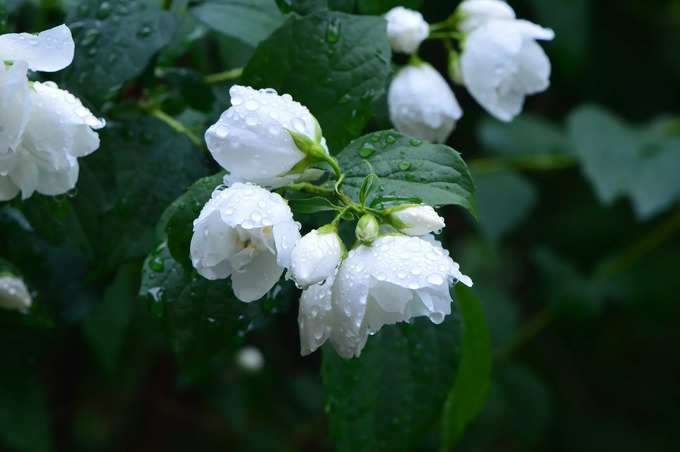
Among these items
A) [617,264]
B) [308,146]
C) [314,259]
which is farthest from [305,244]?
[617,264]

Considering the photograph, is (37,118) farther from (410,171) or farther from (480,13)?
(480,13)

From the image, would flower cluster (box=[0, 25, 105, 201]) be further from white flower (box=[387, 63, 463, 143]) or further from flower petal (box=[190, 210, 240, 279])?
white flower (box=[387, 63, 463, 143])

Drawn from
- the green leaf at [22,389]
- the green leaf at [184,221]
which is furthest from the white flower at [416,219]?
the green leaf at [22,389]

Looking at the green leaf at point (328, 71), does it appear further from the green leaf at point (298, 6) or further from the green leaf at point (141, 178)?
the green leaf at point (141, 178)

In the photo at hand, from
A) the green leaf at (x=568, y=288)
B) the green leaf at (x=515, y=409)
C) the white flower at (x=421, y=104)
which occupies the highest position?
the white flower at (x=421, y=104)

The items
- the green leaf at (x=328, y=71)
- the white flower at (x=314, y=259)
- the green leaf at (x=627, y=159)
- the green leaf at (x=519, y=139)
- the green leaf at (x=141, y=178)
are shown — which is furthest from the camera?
the green leaf at (x=519, y=139)

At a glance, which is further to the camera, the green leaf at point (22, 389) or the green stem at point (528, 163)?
the green stem at point (528, 163)

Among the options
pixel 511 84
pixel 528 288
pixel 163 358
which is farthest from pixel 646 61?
pixel 163 358
